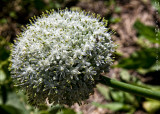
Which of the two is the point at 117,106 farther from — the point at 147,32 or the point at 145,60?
the point at 147,32

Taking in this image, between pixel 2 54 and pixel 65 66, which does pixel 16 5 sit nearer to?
pixel 2 54

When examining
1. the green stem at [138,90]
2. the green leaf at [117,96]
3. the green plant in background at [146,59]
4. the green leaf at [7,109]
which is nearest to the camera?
the green stem at [138,90]

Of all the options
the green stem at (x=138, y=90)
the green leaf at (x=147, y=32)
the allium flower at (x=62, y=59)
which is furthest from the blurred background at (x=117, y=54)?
the green stem at (x=138, y=90)

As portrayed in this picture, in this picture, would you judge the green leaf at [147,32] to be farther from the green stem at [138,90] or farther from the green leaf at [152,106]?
the green stem at [138,90]

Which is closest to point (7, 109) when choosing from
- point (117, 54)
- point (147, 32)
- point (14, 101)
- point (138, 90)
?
point (14, 101)

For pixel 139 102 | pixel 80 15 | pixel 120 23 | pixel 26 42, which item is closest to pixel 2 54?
pixel 26 42

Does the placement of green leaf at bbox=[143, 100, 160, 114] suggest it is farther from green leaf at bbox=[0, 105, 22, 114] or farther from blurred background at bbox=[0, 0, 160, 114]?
green leaf at bbox=[0, 105, 22, 114]
